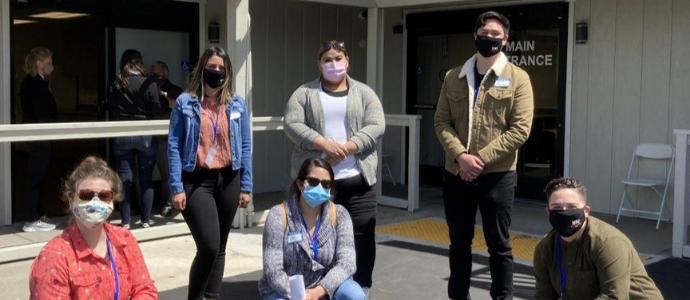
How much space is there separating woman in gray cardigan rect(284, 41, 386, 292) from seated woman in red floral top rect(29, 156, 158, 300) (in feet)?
5.37

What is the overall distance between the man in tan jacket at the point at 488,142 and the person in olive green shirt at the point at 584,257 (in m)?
0.97

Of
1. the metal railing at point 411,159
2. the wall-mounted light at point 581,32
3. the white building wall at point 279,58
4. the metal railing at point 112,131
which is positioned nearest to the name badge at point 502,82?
the metal railing at point 112,131

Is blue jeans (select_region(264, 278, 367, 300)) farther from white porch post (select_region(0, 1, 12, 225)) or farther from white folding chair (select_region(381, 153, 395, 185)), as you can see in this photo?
white folding chair (select_region(381, 153, 395, 185))

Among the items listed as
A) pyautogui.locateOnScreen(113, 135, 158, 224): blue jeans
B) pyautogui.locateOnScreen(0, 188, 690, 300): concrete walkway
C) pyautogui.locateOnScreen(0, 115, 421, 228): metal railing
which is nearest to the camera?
pyautogui.locateOnScreen(0, 188, 690, 300): concrete walkway

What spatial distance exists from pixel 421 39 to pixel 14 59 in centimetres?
500

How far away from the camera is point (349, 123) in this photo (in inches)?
186

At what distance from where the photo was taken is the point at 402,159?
10.3m

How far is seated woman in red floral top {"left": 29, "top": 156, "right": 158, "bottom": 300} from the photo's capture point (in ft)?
9.78

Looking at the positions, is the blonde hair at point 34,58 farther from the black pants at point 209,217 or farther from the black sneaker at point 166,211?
the black pants at point 209,217

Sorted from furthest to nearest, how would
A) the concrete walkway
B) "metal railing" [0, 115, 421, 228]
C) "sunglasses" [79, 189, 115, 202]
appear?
"metal railing" [0, 115, 421, 228] < the concrete walkway < "sunglasses" [79, 189, 115, 202]

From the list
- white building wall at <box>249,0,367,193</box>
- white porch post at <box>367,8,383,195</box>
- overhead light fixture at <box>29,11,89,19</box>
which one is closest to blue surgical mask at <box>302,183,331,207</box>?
overhead light fixture at <box>29,11,89,19</box>

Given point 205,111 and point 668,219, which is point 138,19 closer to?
point 205,111

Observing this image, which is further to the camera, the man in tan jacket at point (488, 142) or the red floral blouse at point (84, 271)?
the man in tan jacket at point (488, 142)

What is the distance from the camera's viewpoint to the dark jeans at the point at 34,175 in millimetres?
7031
